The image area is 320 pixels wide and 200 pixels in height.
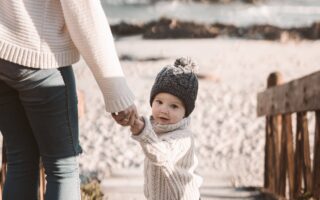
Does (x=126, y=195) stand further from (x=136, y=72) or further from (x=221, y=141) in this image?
(x=136, y=72)

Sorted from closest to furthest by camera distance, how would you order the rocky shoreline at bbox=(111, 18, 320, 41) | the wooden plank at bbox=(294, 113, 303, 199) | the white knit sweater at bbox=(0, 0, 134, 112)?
the white knit sweater at bbox=(0, 0, 134, 112) → the wooden plank at bbox=(294, 113, 303, 199) → the rocky shoreline at bbox=(111, 18, 320, 41)

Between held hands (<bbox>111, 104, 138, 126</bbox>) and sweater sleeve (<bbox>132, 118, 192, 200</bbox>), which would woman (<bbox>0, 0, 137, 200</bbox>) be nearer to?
held hands (<bbox>111, 104, 138, 126</bbox>)

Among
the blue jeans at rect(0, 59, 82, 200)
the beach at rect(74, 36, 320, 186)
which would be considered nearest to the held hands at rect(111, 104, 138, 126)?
the blue jeans at rect(0, 59, 82, 200)

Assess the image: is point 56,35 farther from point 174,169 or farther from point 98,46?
point 174,169

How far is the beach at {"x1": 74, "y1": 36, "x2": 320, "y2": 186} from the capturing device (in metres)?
7.80

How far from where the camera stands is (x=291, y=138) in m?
4.45

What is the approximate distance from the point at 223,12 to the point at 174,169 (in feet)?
53.3

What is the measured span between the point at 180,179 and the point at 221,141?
23.5ft

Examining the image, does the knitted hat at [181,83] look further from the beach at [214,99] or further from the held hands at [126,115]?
the beach at [214,99]

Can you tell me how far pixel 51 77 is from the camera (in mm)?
1979

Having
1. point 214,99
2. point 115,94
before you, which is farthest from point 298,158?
point 214,99

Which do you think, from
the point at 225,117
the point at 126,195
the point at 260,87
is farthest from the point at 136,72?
the point at 126,195

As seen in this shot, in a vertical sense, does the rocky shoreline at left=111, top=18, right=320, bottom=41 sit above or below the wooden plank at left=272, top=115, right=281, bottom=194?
above

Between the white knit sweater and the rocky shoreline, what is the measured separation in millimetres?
14882
